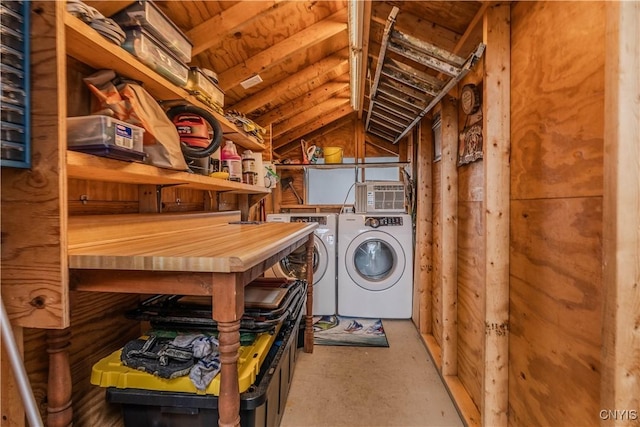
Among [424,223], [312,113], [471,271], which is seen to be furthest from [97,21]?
[424,223]

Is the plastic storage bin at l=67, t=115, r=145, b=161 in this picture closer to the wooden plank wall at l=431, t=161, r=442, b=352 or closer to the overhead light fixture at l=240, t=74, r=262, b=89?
the overhead light fixture at l=240, t=74, r=262, b=89

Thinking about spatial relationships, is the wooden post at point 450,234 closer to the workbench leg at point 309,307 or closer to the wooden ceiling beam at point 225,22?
the workbench leg at point 309,307

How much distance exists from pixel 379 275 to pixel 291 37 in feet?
7.81

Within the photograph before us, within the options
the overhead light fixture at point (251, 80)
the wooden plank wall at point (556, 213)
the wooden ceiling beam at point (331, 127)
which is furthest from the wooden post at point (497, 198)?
the wooden ceiling beam at point (331, 127)

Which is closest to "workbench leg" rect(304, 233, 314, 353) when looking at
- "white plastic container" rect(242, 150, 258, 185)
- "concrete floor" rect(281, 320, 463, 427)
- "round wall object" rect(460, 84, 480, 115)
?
"concrete floor" rect(281, 320, 463, 427)

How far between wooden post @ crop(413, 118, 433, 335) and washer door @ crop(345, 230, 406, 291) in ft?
0.89

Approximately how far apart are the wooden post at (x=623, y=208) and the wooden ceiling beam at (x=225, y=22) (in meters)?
1.42

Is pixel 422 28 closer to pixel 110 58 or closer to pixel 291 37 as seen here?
pixel 291 37

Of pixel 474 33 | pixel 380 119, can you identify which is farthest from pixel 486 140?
pixel 380 119

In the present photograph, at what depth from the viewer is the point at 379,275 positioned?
3.41 metres

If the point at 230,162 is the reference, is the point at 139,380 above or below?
below

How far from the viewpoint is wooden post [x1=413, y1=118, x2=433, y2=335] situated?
2932mm

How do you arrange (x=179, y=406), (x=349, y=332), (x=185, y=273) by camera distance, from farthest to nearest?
(x=349, y=332), (x=179, y=406), (x=185, y=273)

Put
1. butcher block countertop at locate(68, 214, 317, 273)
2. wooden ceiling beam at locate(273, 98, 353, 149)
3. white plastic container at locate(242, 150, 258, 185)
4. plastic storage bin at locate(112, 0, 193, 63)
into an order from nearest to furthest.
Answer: butcher block countertop at locate(68, 214, 317, 273) → plastic storage bin at locate(112, 0, 193, 63) → white plastic container at locate(242, 150, 258, 185) → wooden ceiling beam at locate(273, 98, 353, 149)
